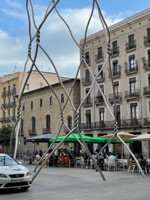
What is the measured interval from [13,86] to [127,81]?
28.6 metres

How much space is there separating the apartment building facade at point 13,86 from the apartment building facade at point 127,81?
18.5 m

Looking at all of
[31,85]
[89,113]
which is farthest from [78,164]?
[31,85]

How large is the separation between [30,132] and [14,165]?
42503mm

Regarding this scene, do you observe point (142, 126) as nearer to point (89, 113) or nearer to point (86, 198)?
point (89, 113)

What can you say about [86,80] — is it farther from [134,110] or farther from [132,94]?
[134,110]

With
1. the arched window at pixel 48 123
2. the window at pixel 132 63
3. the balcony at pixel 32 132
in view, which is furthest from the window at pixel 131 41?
the balcony at pixel 32 132

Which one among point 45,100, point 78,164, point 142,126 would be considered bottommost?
point 78,164

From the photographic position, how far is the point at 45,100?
49.8 metres


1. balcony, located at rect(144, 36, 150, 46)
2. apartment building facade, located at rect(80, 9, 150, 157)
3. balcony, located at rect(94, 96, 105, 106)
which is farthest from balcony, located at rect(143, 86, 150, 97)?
balcony, located at rect(94, 96, 105, 106)

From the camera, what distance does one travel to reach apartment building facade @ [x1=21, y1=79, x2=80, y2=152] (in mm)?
45250

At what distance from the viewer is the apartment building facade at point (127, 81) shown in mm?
35719

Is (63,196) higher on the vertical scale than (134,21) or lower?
lower

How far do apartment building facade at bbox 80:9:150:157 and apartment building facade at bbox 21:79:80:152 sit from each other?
256cm

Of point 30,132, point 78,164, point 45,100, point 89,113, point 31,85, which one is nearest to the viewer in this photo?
point 78,164
